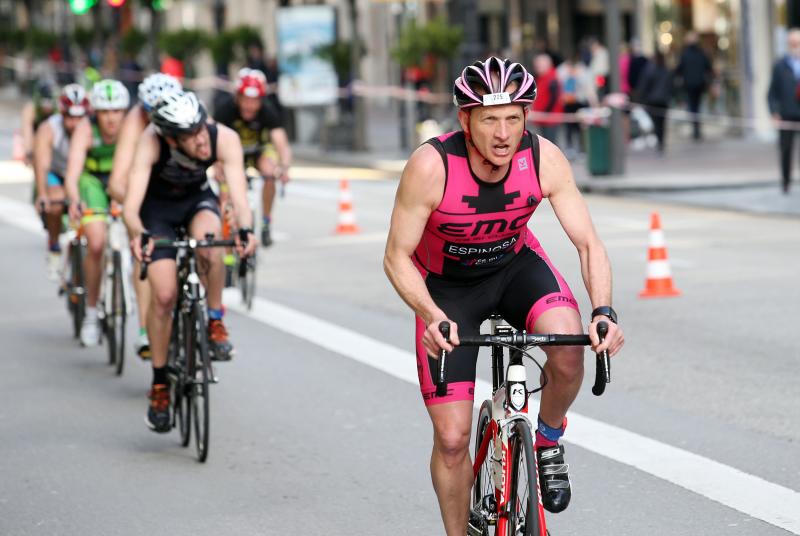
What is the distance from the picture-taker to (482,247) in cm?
559

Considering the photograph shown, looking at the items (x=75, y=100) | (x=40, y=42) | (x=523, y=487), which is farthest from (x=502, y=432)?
(x=40, y=42)

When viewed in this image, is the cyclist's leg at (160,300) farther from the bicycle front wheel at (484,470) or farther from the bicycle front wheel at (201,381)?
the bicycle front wheel at (484,470)

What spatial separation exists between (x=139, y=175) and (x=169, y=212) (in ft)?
1.55

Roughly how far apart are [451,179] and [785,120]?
1553cm

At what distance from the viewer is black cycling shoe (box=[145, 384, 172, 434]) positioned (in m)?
8.45

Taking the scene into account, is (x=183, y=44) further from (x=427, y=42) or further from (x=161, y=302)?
(x=161, y=302)

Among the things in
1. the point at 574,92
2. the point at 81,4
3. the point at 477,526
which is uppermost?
the point at 81,4

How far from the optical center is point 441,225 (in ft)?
18.1

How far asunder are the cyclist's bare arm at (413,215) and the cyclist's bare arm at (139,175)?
323 centimetres

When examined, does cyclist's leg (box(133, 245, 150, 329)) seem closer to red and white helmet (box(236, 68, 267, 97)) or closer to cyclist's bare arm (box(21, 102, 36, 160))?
red and white helmet (box(236, 68, 267, 97))

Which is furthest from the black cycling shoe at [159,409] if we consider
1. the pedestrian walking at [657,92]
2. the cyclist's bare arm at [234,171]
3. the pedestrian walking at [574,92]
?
the pedestrian walking at [657,92]

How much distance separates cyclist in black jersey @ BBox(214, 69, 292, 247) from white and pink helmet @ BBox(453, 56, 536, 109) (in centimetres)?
880

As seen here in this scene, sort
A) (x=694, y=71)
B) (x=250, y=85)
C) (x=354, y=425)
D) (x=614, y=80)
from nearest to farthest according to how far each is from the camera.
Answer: (x=354, y=425), (x=250, y=85), (x=614, y=80), (x=694, y=71)

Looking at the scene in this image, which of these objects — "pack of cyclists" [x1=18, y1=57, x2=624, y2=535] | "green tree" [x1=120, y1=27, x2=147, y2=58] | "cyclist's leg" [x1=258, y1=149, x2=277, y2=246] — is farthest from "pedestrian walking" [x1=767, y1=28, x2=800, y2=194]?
"green tree" [x1=120, y1=27, x2=147, y2=58]
